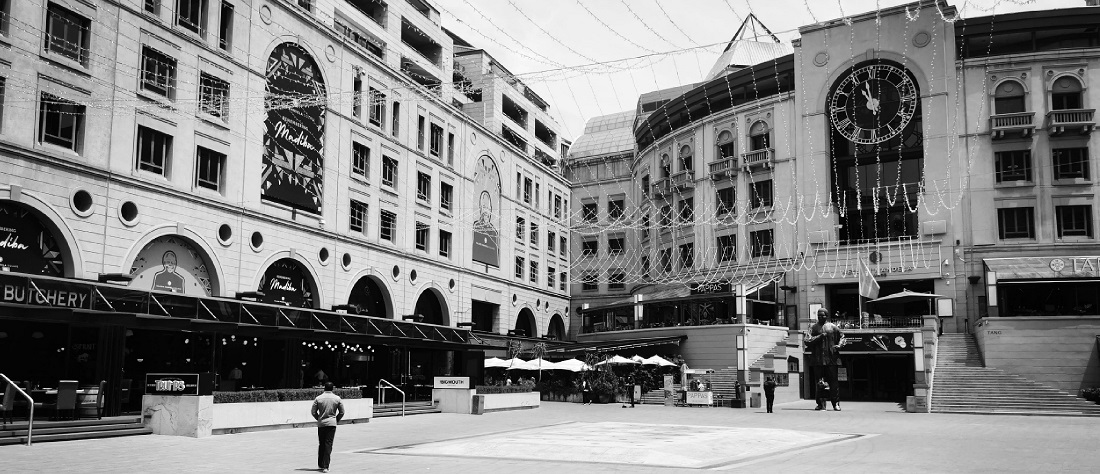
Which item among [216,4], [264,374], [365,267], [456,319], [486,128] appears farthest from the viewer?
[486,128]

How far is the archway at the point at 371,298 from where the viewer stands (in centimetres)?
4997

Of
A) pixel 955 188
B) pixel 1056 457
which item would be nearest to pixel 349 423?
pixel 1056 457

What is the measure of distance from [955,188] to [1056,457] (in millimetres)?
39665

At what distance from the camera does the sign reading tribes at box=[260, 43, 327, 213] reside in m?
41.8

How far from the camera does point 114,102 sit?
3288 centimetres

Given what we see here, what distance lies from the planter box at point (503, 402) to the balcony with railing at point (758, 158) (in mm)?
27790

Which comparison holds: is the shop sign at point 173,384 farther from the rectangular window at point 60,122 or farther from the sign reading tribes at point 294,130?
the sign reading tribes at point 294,130

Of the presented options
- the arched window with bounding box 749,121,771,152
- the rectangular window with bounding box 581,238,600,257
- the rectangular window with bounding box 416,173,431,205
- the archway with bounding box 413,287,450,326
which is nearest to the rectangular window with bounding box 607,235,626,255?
the rectangular window with bounding box 581,238,600,257

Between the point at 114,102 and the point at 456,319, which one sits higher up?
the point at 114,102

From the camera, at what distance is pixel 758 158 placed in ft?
210

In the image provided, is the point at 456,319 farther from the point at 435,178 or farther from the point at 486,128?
the point at 486,128

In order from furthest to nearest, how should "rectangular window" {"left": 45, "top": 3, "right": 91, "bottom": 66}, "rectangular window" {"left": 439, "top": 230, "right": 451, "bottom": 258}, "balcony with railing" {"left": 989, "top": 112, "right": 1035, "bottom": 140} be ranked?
"rectangular window" {"left": 439, "top": 230, "right": 451, "bottom": 258} < "balcony with railing" {"left": 989, "top": 112, "right": 1035, "bottom": 140} < "rectangular window" {"left": 45, "top": 3, "right": 91, "bottom": 66}

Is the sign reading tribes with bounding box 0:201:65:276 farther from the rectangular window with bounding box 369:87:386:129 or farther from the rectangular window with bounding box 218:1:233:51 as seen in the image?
the rectangular window with bounding box 369:87:386:129

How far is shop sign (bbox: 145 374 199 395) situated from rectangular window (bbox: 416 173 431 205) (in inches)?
1202
